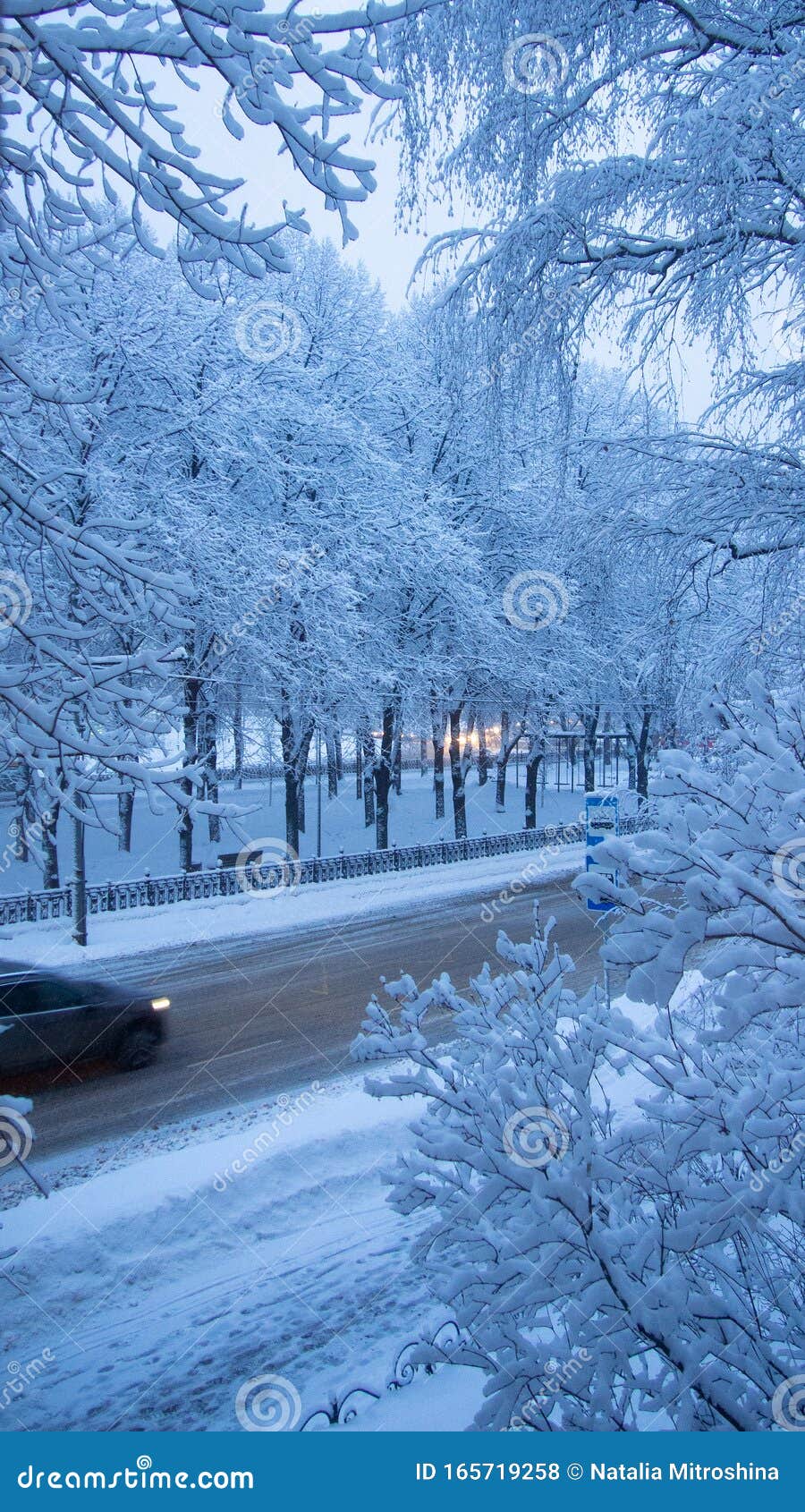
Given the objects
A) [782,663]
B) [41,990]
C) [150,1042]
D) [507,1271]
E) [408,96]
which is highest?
[408,96]

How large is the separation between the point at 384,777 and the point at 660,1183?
61.7ft

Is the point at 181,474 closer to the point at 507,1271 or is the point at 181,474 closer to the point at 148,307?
the point at 148,307

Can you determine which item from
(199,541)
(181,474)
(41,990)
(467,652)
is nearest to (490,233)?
(41,990)

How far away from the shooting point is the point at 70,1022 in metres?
8.41

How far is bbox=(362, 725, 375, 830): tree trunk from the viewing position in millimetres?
20731

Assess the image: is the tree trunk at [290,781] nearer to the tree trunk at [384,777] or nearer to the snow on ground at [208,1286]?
the tree trunk at [384,777]

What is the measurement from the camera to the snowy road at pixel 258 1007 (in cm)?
772

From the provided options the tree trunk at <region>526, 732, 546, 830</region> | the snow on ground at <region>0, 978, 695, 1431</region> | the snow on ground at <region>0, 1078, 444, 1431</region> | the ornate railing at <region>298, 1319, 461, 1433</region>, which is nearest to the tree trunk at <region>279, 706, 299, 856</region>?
the tree trunk at <region>526, 732, 546, 830</region>

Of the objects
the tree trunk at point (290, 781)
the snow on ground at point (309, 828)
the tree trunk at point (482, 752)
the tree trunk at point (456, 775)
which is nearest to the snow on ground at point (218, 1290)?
the snow on ground at point (309, 828)

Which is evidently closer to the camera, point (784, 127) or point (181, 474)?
point (784, 127)

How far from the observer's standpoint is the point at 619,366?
4305mm

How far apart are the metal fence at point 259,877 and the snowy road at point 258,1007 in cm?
257

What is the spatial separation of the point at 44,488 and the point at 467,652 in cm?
1496

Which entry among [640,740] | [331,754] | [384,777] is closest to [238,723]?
[384,777]
